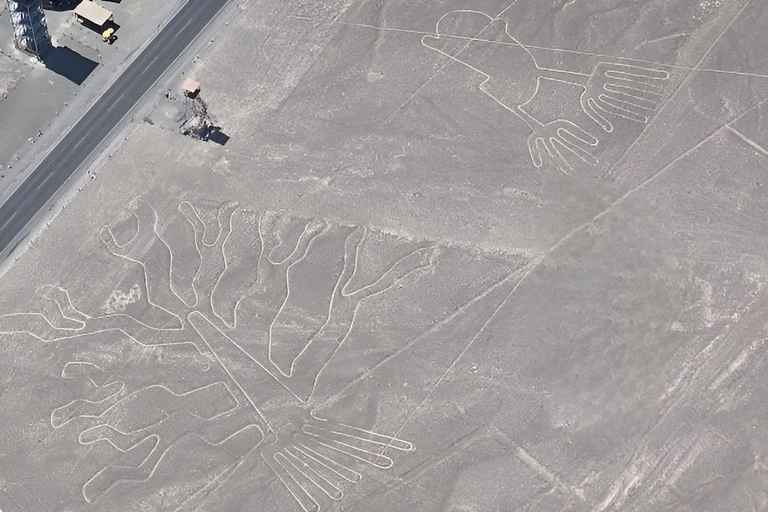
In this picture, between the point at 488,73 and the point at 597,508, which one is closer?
the point at 597,508

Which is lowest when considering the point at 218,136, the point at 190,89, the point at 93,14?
the point at 218,136

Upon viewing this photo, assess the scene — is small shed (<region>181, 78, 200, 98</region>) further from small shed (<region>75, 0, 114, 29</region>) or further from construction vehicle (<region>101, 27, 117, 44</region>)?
small shed (<region>75, 0, 114, 29</region>)

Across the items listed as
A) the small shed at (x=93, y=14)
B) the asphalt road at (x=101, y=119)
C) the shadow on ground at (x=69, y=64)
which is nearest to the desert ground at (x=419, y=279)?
the asphalt road at (x=101, y=119)

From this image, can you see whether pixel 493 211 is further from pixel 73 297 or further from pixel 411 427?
pixel 73 297

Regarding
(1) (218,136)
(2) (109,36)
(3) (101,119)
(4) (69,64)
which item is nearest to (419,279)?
(1) (218,136)

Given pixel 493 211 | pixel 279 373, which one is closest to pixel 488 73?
pixel 493 211

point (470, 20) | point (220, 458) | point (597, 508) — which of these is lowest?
point (597, 508)

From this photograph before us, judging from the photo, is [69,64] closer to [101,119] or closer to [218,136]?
[101,119]
